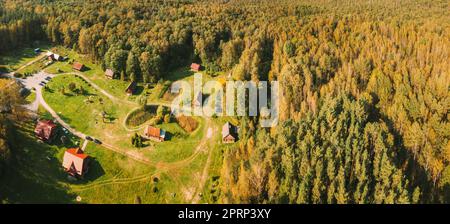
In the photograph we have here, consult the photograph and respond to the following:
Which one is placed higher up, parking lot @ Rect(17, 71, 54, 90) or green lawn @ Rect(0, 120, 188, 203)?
parking lot @ Rect(17, 71, 54, 90)

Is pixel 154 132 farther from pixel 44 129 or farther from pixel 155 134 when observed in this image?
pixel 44 129

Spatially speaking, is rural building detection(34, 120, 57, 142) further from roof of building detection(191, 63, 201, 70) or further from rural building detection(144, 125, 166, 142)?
roof of building detection(191, 63, 201, 70)

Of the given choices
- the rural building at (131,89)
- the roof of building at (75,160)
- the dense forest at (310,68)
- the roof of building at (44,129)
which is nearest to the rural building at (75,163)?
the roof of building at (75,160)

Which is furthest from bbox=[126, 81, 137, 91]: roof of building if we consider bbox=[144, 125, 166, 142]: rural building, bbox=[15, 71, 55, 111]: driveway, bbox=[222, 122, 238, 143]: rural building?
bbox=[222, 122, 238, 143]: rural building

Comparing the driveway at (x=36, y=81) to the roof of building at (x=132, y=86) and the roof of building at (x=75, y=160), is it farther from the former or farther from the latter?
the roof of building at (x=75, y=160)

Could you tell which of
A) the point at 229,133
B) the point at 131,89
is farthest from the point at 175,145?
the point at 131,89

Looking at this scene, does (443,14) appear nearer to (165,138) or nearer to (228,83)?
(228,83)

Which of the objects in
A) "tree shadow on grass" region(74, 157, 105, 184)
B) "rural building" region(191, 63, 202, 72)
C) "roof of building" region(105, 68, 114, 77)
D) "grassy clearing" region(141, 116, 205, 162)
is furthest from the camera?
"rural building" region(191, 63, 202, 72)
